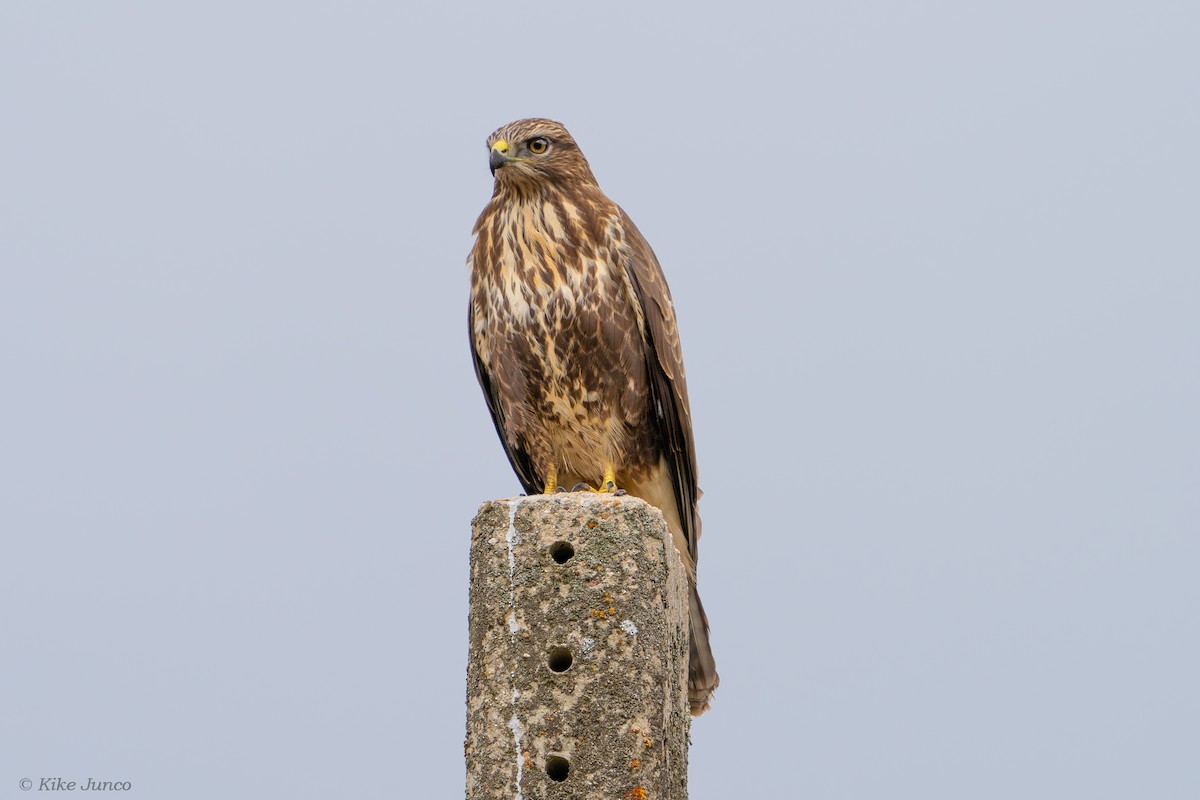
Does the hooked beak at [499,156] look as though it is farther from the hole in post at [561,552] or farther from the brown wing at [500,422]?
the hole in post at [561,552]

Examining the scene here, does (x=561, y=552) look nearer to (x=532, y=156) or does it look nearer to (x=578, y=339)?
(x=578, y=339)

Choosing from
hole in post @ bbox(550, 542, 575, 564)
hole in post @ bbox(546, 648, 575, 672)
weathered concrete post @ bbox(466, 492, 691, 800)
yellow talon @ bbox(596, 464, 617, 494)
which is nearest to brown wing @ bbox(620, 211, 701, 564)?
yellow talon @ bbox(596, 464, 617, 494)

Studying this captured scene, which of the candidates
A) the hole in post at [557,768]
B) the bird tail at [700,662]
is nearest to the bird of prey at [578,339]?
the bird tail at [700,662]

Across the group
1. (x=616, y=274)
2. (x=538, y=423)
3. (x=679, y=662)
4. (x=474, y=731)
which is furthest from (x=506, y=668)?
(x=616, y=274)

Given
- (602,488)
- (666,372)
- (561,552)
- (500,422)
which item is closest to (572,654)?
(561,552)

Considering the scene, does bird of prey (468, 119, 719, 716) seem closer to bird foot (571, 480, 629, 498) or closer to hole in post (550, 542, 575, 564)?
bird foot (571, 480, 629, 498)

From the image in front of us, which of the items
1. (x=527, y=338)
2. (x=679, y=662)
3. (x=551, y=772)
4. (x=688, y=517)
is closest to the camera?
(x=551, y=772)

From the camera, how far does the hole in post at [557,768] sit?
5277 mm

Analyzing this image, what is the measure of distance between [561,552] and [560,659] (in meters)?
0.40

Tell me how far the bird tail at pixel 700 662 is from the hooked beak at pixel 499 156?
2212 mm

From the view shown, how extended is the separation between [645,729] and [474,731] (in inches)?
26.0

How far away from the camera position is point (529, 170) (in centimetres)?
694

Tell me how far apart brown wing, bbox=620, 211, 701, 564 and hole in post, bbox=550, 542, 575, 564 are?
1.65 meters

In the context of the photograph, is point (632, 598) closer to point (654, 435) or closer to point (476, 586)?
point (476, 586)
